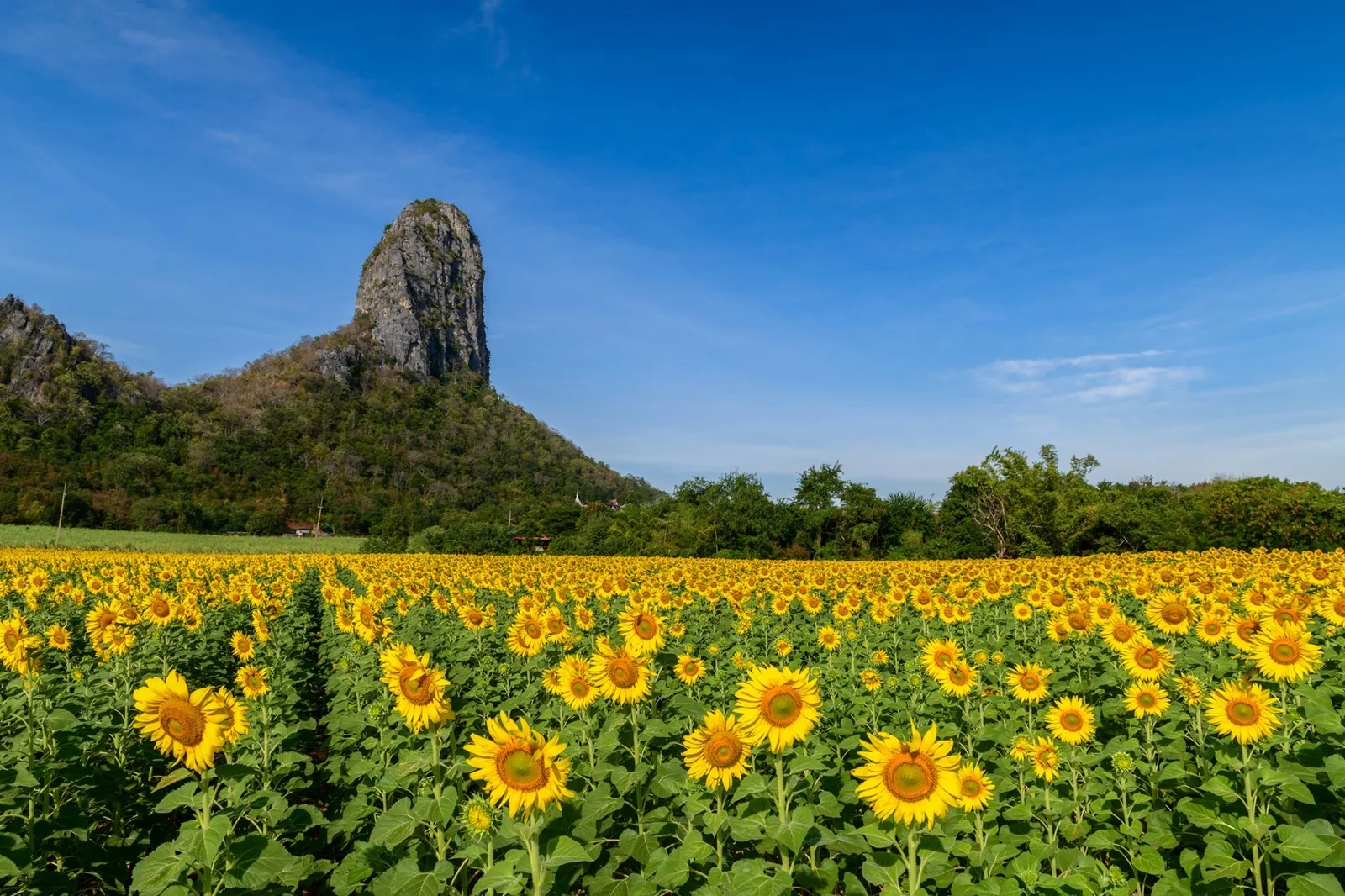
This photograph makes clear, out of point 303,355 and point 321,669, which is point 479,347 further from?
point 321,669

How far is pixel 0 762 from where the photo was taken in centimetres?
482

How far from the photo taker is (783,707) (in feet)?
10.7

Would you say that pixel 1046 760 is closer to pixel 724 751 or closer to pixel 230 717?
pixel 724 751

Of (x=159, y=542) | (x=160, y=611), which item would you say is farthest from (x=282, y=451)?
(x=160, y=611)

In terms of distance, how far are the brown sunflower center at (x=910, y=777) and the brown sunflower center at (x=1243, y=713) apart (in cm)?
269

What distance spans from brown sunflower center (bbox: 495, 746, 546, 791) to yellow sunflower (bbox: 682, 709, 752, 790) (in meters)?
0.77

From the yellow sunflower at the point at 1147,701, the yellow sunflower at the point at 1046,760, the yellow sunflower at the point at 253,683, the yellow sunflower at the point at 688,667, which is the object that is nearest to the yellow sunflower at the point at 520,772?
the yellow sunflower at the point at 688,667

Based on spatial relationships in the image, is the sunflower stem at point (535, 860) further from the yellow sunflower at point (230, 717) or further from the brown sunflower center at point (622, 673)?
the yellow sunflower at point (230, 717)

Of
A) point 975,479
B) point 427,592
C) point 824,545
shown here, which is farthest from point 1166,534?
point 427,592

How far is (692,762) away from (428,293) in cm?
18057

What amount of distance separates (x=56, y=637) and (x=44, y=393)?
10500 centimetres

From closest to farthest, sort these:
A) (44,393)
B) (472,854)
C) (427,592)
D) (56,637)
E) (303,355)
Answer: (472,854) < (56,637) < (427,592) < (44,393) < (303,355)

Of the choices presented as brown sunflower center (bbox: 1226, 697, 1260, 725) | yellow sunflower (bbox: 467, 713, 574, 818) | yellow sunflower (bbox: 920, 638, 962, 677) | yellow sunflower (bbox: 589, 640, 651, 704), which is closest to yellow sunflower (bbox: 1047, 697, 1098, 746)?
brown sunflower center (bbox: 1226, 697, 1260, 725)

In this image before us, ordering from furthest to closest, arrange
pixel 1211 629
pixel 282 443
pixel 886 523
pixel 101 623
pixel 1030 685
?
1. pixel 282 443
2. pixel 886 523
3. pixel 101 623
4. pixel 1211 629
5. pixel 1030 685
